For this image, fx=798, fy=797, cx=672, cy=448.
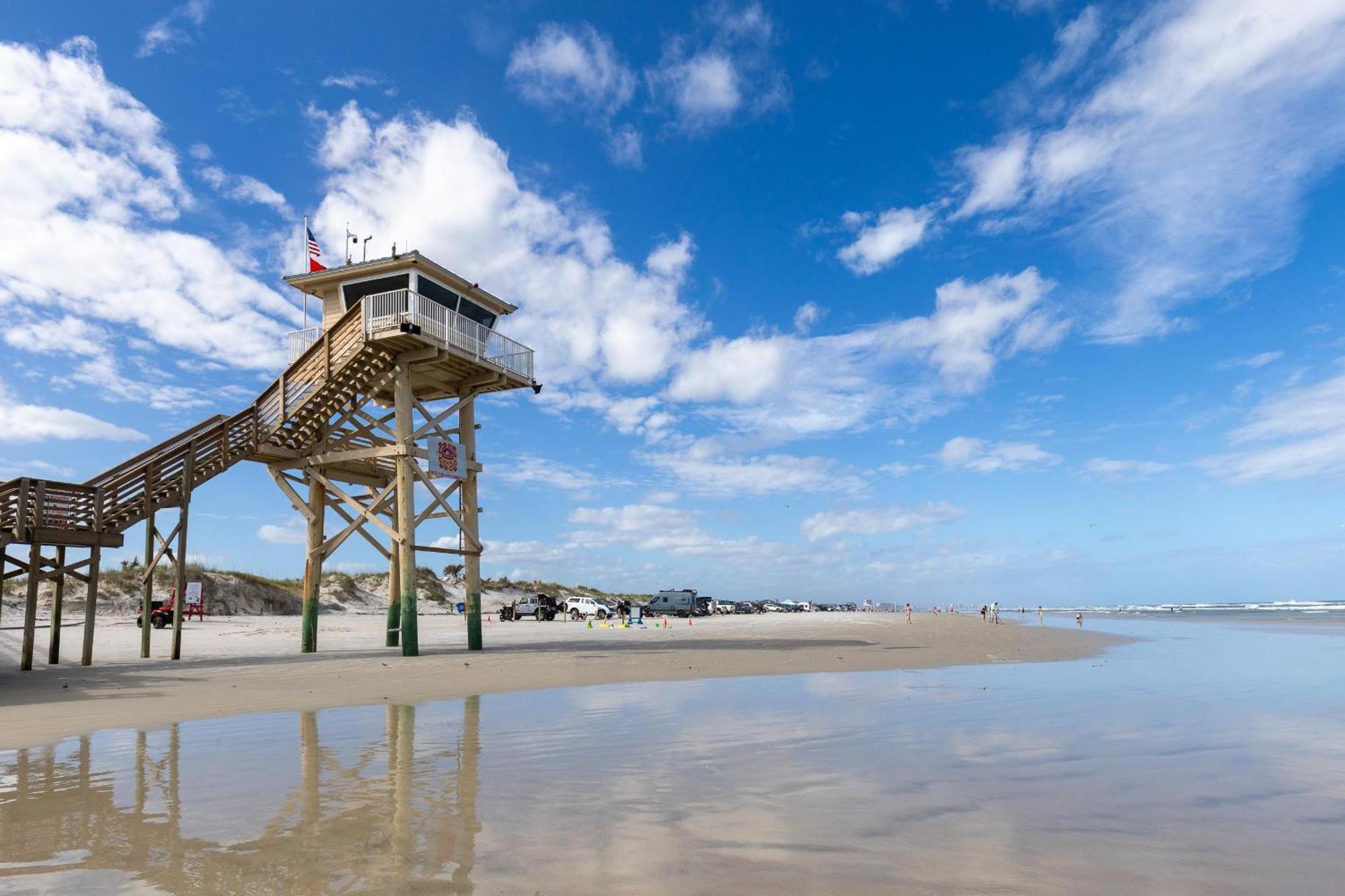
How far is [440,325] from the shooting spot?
23.0 m

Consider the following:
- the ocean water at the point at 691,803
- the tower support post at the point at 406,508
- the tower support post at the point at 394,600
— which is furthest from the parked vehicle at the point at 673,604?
the ocean water at the point at 691,803

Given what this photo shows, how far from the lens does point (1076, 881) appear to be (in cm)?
416

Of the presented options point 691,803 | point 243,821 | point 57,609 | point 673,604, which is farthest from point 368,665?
point 673,604

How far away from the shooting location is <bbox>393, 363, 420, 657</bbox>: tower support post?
21.2 meters

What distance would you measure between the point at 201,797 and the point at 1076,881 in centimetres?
582

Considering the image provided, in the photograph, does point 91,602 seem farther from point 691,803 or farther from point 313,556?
point 691,803

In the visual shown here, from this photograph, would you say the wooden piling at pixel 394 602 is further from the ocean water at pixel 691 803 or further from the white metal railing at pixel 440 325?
the ocean water at pixel 691 803

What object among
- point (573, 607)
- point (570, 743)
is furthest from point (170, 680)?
point (573, 607)

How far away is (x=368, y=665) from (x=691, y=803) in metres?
14.9

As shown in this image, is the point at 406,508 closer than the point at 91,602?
No

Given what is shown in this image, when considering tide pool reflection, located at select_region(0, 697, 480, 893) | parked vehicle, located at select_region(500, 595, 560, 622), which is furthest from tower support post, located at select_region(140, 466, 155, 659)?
parked vehicle, located at select_region(500, 595, 560, 622)

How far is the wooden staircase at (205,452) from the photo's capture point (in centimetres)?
1809

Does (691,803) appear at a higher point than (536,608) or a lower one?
higher

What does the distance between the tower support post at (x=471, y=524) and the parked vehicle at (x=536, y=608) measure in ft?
111
